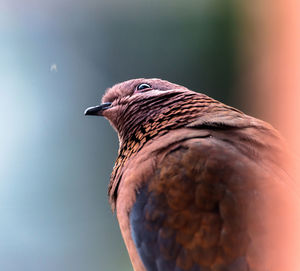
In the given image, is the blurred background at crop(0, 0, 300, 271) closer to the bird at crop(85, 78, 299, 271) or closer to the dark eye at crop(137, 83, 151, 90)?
the dark eye at crop(137, 83, 151, 90)

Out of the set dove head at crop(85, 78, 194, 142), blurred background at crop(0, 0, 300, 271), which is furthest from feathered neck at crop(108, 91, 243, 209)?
blurred background at crop(0, 0, 300, 271)

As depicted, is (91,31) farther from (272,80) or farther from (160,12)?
(272,80)

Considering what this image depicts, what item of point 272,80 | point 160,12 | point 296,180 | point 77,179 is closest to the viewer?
point 296,180

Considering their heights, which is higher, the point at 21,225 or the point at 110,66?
the point at 110,66

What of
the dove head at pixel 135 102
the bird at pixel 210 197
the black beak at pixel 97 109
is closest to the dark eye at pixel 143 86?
the dove head at pixel 135 102

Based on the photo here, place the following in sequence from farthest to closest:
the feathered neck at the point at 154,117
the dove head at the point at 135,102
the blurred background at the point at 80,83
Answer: the blurred background at the point at 80,83 → the dove head at the point at 135,102 → the feathered neck at the point at 154,117

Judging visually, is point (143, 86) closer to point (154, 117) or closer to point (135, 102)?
point (135, 102)

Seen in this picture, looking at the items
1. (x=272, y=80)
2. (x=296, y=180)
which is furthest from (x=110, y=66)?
(x=296, y=180)

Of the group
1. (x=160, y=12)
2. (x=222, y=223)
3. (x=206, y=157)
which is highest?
(x=160, y=12)

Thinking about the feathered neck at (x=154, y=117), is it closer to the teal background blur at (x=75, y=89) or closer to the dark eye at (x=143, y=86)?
the dark eye at (x=143, y=86)
